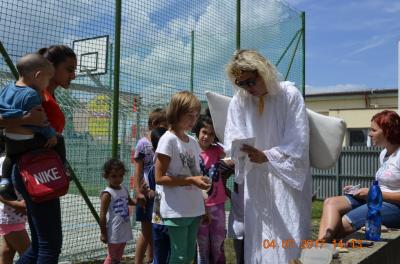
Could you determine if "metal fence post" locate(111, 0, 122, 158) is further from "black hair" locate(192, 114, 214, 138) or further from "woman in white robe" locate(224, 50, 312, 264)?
"woman in white robe" locate(224, 50, 312, 264)

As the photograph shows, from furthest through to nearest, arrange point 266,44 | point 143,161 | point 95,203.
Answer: point 266,44 < point 95,203 < point 143,161

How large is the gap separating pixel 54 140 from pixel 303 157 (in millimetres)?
1455

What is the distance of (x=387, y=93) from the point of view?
2292 centimetres

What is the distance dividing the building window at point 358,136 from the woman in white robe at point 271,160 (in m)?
20.8

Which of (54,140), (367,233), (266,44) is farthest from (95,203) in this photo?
(266,44)

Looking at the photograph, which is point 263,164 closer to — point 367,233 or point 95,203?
point 367,233

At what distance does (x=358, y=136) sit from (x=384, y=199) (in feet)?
66.7

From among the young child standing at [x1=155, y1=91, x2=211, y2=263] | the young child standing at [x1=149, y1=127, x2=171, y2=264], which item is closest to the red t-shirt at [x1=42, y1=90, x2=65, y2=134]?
the young child standing at [x1=155, y1=91, x2=211, y2=263]

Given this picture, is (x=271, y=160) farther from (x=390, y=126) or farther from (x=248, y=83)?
(x=390, y=126)

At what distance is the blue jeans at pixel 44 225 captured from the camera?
8.21 ft

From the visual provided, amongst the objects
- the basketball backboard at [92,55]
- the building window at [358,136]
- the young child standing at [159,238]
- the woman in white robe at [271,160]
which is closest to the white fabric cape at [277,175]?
the woman in white robe at [271,160]

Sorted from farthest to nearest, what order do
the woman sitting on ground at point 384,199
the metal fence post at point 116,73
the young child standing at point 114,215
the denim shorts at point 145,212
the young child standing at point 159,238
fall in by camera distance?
the metal fence post at point 116,73 → the denim shorts at point 145,212 → the young child standing at point 114,215 → the woman sitting on ground at point 384,199 → the young child standing at point 159,238

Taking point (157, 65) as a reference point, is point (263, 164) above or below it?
below

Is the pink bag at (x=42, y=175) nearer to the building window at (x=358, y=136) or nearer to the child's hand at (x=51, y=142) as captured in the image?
the child's hand at (x=51, y=142)
